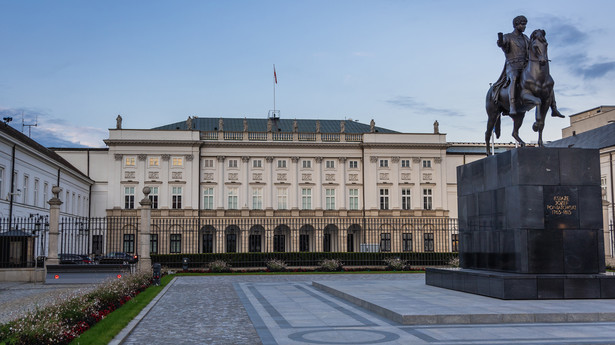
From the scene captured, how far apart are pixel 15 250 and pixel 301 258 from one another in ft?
Result: 64.7

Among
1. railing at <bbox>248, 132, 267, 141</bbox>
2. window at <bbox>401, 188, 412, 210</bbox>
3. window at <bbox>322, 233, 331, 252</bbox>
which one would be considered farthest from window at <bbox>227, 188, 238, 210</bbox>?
window at <bbox>401, 188, 412, 210</bbox>

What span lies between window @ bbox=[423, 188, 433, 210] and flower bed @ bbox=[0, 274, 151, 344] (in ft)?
183

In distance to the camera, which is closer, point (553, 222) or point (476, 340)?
point (476, 340)

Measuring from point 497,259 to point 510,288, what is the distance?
155cm

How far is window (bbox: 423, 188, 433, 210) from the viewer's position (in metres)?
70.9

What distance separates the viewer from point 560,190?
1505cm

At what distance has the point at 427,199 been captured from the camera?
71000mm

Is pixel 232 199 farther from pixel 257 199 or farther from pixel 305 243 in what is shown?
pixel 305 243

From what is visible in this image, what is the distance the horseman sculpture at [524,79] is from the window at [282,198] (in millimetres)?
53028

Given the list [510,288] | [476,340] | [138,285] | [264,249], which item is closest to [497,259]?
[510,288]

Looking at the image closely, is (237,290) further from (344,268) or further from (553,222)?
(344,268)

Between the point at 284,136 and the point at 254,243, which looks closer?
the point at 254,243

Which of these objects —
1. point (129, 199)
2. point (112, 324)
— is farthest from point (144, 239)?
point (129, 199)

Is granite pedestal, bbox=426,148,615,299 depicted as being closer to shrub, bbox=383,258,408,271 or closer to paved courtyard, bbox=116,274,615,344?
paved courtyard, bbox=116,274,615,344
